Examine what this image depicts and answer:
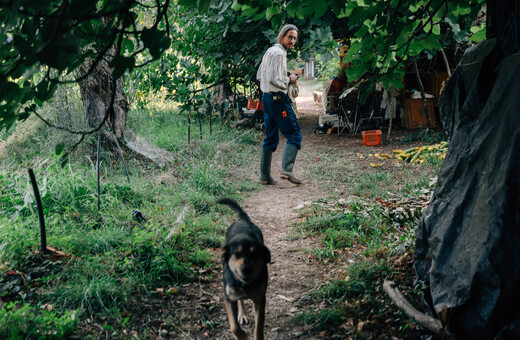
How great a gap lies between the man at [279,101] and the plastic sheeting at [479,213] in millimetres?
3895

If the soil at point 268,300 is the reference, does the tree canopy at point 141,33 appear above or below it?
above

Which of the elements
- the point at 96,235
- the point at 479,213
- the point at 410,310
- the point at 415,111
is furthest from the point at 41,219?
the point at 415,111

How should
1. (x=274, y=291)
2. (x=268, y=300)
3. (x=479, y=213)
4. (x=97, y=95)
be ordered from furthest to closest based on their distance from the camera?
(x=97, y=95)
(x=274, y=291)
(x=268, y=300)
(x=479, y=213)

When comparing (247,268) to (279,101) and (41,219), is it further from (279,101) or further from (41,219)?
(279,101)

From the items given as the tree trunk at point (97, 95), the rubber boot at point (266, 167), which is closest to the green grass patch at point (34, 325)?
the rubber boot at point (266, 167)

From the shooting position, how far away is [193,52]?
941 cm

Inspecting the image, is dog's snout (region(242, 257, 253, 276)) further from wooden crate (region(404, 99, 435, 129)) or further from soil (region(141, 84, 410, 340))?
wooden crate (region(404, 99, 435, 129))

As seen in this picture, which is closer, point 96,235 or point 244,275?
point 244,275

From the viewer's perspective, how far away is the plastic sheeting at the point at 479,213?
201 centimetres

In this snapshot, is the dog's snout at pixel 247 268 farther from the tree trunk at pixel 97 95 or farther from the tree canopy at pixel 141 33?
the tree trunk at pixel 97 95

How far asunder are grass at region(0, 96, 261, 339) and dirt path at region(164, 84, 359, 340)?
0.31m

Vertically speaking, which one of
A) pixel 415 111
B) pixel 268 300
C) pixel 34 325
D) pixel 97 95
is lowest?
pixel 268 300

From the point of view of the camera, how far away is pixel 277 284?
3826 mm

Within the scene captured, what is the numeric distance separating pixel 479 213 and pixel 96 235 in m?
3.45
